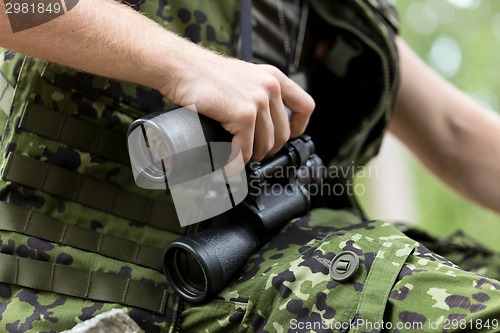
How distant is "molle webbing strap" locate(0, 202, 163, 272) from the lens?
80 centimetres

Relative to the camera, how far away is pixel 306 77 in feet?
3.77

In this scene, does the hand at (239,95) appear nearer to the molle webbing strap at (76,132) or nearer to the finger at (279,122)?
the finger at (279,122)

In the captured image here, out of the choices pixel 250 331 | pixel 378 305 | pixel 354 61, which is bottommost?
pixel 250 331

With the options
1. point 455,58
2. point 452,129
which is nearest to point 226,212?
point 452,129

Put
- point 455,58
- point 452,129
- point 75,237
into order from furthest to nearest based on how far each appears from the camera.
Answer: point 455,58, point 452,129, point 75,237

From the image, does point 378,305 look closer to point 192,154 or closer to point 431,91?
point 192,154

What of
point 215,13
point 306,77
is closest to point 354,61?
point 306,77

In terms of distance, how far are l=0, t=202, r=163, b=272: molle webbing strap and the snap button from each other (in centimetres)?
27

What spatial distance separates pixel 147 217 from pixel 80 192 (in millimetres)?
104

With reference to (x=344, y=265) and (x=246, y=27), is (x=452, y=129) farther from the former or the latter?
(x=344, y=265)

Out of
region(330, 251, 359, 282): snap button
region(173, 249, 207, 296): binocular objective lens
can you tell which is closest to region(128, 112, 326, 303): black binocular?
region(173, 249, 207, 296): binocular objective lens

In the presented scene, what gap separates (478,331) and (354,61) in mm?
725

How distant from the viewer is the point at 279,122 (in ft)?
2.56

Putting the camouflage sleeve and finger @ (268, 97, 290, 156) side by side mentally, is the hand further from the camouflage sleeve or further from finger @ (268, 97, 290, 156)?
the camouflage sleeve
